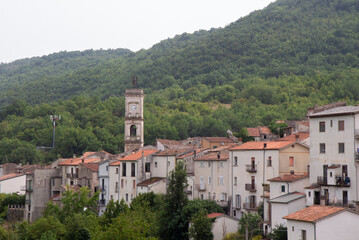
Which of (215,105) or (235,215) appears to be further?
(215,105)

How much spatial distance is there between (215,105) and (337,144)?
143204 mm

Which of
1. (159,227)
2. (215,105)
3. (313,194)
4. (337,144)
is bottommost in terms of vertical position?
(159,227)

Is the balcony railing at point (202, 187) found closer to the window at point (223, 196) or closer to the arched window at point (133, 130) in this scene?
the window at point (223, 196)

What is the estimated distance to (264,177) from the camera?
5734cm

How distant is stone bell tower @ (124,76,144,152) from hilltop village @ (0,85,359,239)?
9.26 meters

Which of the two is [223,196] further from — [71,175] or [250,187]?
[71,175]

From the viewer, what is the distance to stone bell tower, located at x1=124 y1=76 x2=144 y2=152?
98625mm

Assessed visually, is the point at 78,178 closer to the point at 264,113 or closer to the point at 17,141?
the point at 17,141

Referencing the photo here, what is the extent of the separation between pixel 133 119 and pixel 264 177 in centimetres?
4541

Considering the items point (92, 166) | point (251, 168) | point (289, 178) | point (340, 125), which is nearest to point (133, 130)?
point (92, 166)

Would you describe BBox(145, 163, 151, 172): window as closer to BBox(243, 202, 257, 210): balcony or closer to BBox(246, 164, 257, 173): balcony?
BBox(246, 164, 257, 173): balcony

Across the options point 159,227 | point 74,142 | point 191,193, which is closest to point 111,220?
point 159,227

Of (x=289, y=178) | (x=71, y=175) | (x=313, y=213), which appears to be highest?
(x=289, y=178)

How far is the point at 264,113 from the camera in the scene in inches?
5994
